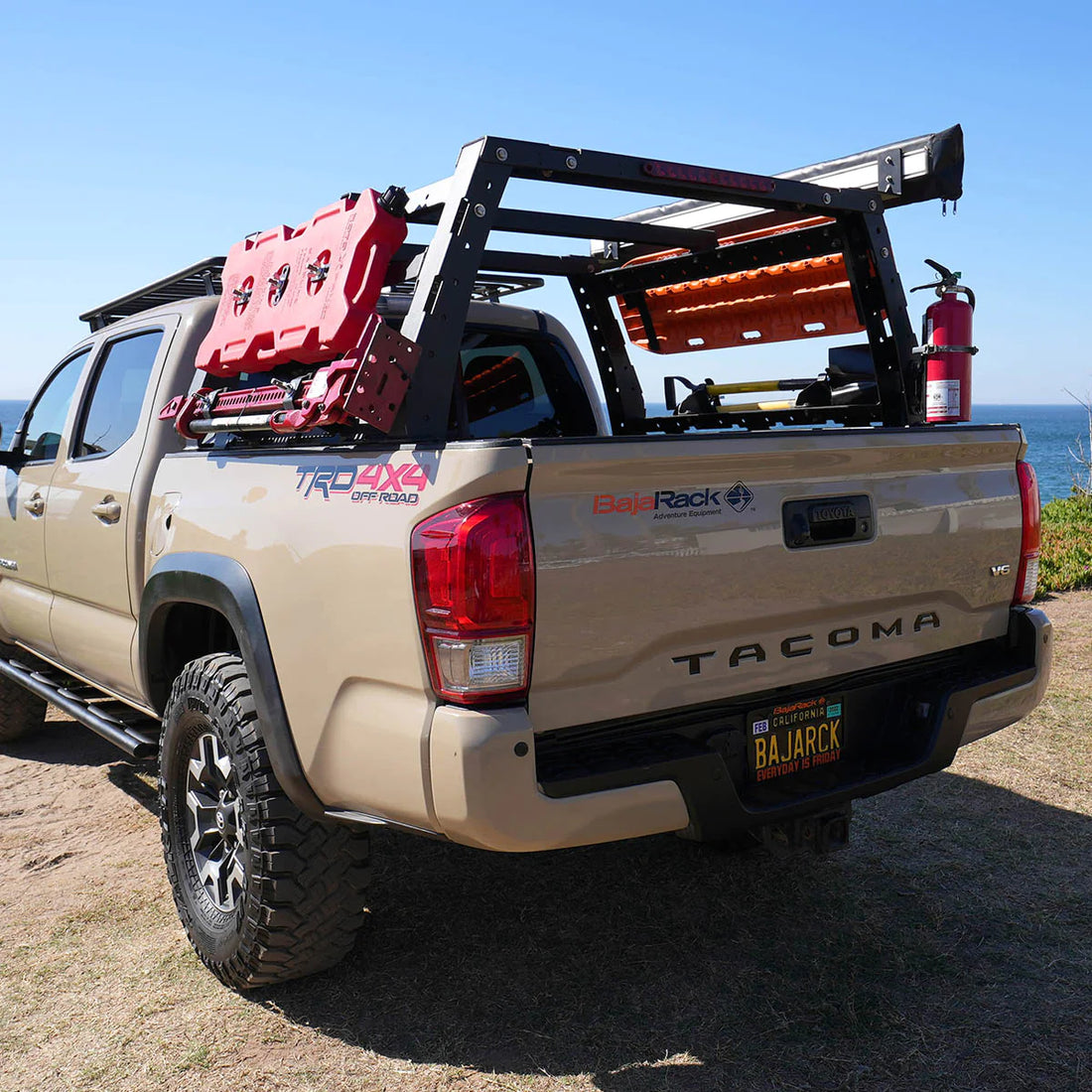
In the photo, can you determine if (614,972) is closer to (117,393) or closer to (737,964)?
(737,964)

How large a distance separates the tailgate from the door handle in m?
2.23

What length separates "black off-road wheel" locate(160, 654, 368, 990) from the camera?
9.71 feet

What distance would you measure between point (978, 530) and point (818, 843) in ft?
3.55

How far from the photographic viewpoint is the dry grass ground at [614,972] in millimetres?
2814

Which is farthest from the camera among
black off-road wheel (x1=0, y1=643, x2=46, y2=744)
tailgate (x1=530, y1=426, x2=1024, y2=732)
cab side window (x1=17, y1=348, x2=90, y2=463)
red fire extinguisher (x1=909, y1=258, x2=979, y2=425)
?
black off-road wheel (x1=0, y1=643, x2=46, y2=744)

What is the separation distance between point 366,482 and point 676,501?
2.50 feet

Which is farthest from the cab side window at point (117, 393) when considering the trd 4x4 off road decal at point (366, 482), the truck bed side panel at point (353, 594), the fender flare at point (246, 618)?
the trd 4x4 off road decal at point (366, 482)

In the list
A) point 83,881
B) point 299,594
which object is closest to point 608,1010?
point 299,594

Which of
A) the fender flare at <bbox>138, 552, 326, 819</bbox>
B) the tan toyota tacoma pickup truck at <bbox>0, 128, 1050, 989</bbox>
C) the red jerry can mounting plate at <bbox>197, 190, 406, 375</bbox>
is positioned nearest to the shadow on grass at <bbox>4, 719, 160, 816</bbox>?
the tan toyota tacoma pickup truck at <bbox>0, 128, 1050, 989</bbox>

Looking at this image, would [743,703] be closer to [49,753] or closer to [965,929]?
[965,929]

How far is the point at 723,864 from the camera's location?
407 cm

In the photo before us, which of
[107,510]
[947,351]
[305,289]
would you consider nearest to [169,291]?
[107,510]

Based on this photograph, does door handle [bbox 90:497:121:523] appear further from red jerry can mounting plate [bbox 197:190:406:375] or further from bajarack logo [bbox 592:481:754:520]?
bajarack logo [bbox 592:481:754:520]

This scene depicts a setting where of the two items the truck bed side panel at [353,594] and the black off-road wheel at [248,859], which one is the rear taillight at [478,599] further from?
the black off-road wheel at [248,859]
